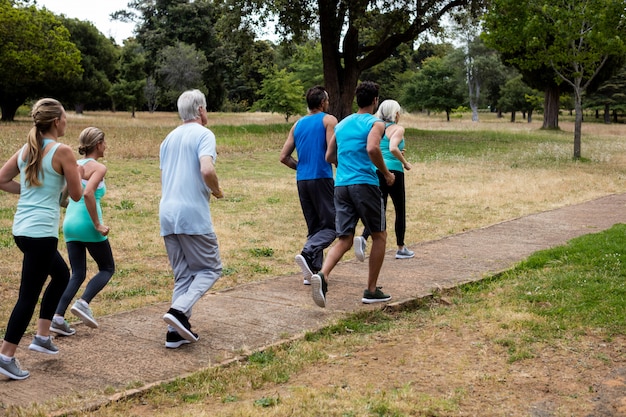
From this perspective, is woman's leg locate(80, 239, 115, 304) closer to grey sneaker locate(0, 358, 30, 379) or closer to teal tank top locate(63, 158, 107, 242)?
teal tank top locate(63, 158, 107, 242)

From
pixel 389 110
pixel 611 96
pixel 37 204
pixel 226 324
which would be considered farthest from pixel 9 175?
pixel 611 96

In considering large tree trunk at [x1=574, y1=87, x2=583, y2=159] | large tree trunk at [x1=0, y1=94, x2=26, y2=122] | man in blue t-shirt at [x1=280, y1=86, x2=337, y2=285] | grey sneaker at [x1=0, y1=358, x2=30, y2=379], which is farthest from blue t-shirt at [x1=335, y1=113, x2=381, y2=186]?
large tree trunk at [x1=0, y1=94, x2=26, y2=122]

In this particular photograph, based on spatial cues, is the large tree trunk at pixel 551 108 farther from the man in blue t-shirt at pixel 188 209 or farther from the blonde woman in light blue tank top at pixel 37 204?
the blonde woman in light blue tank top at pixel 37 204

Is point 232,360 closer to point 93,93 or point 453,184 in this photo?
point 453,184

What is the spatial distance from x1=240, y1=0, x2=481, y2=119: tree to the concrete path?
21826mm

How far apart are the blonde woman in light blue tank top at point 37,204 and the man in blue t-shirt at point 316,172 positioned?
2.74 metres

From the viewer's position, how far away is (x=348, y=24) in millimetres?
32125

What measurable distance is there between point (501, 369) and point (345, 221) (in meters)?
2.20

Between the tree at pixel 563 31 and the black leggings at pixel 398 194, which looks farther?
the tree at pixel 563 31

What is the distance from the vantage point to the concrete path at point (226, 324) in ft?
15.3

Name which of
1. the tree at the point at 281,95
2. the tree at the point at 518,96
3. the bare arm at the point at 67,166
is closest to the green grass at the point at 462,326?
the bare arm at the point at 67,166

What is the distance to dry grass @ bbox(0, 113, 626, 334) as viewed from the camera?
827 cm

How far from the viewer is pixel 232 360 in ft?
16.4

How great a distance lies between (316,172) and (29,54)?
1652 inches
